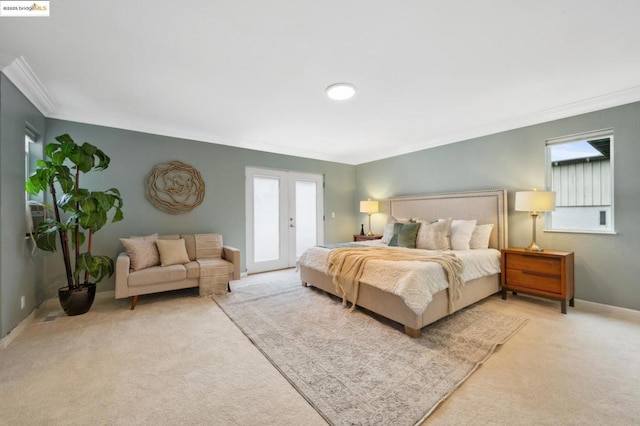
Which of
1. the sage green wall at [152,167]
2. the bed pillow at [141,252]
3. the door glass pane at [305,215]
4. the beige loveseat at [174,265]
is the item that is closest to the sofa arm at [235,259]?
the beige loveseat at [174,265]

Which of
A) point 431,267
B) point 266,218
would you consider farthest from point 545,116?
point 266,218

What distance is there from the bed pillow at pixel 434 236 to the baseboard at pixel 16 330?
4.55m

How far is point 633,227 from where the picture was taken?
2801mm

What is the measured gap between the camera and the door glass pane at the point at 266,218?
4926 millimetres

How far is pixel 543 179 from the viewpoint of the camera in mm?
3385

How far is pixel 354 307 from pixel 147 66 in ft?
10.6

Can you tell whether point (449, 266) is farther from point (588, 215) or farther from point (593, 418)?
point (588, 215)

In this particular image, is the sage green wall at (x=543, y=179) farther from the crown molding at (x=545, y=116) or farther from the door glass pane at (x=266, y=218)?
the door glass pane at (x=266, y=218)

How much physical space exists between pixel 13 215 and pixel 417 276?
12.6ft

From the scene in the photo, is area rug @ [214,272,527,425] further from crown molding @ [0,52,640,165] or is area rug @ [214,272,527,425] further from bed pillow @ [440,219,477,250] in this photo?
crown molding @ [0,52,640,165]

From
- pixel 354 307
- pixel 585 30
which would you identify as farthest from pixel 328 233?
pixel 585 30

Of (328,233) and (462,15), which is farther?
(328,233)

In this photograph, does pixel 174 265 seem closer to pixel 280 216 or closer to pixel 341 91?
pixel 280 216

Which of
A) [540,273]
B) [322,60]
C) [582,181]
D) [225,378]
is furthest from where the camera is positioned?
[582,181]
